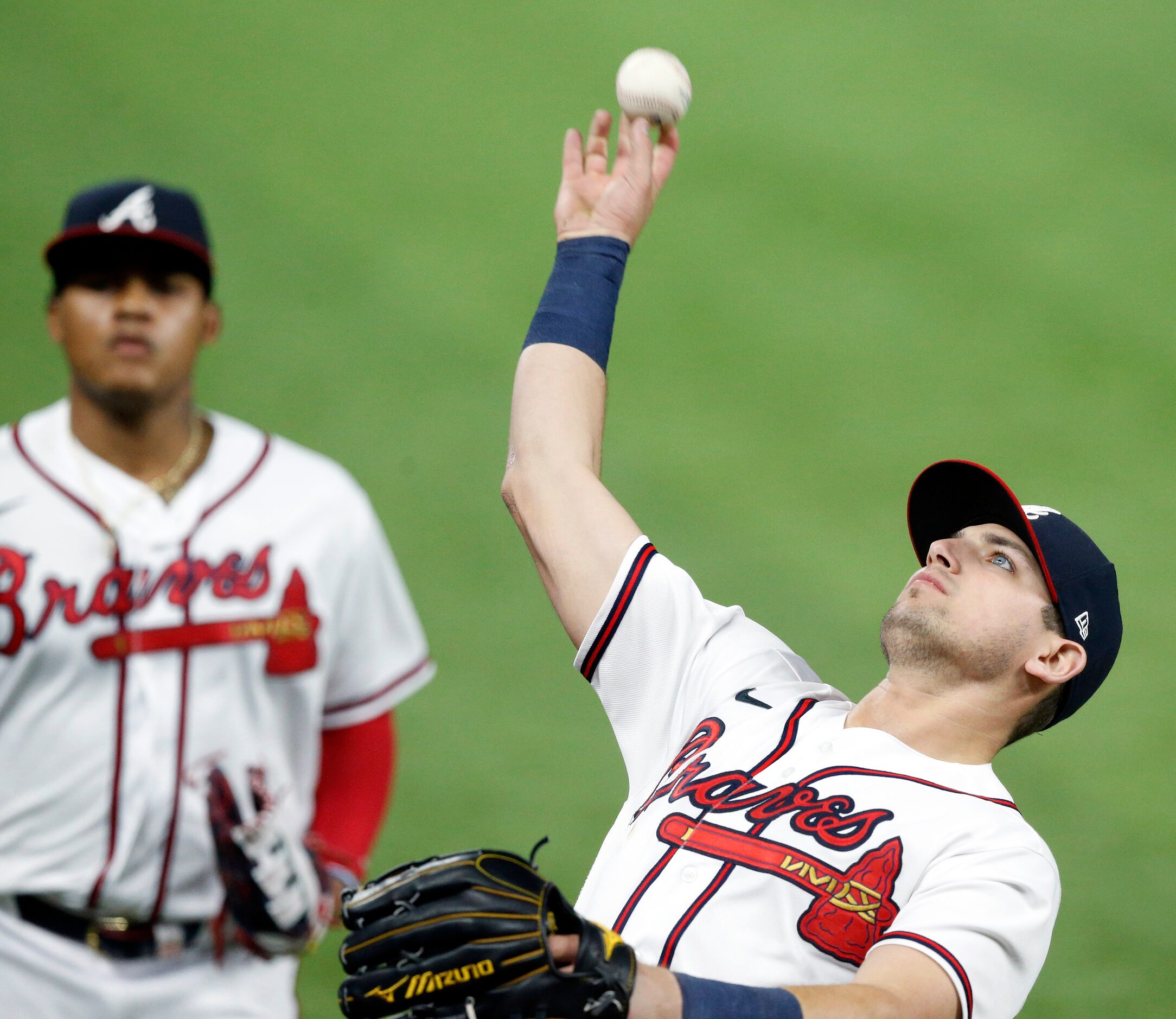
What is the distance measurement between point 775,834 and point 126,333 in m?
1.24

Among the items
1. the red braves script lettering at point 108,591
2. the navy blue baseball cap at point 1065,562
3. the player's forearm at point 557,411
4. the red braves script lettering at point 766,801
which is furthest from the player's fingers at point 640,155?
the red braves script lettering at point 108,591

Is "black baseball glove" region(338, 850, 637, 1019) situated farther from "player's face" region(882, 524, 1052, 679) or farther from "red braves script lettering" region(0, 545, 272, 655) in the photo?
"player's face" region(882, 524, 1052, 679)

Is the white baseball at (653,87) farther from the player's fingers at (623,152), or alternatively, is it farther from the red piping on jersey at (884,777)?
Result: the red piping on jersey at (884,777)

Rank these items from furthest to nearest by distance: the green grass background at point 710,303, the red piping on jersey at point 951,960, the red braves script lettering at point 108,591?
1. the green grass background at point 710,303
2. the red piping on jersey at point 951,960
3. the red braves script lettering at point 108,591

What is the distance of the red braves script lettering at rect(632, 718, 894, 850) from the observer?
214 centimetres

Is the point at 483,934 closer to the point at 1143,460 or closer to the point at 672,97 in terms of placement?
the point at 672,97

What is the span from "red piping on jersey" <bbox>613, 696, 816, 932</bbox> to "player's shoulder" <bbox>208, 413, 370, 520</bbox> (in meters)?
0.91

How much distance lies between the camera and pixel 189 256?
143cm

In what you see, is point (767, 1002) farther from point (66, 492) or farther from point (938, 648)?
point (66, 492)

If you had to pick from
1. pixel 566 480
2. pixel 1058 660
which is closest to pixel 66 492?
pixel 566 480

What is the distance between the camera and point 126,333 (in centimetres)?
139

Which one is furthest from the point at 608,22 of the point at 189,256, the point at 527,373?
the point at 189,256

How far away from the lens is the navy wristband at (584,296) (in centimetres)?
228

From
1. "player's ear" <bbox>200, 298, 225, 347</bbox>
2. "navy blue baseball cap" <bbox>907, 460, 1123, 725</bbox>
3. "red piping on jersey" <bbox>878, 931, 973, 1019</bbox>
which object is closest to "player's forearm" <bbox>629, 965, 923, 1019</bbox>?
"red piping on jersey" <bbox>878, 931, 973, 1019</bbox>
